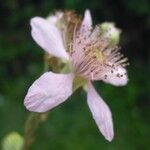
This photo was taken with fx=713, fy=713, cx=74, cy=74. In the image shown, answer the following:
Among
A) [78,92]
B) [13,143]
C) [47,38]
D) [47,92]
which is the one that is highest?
[47,38]

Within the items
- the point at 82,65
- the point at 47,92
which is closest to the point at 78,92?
the point at 82,65

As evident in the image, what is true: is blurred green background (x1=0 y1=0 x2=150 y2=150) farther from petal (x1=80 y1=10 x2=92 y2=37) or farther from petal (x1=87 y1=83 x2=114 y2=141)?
petal (x1=87 y1=83 x2=114 y2=141)

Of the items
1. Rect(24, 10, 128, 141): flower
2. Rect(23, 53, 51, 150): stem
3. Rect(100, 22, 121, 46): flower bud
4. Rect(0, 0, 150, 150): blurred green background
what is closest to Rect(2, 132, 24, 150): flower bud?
Rect(23, 53, 51, 150): stem

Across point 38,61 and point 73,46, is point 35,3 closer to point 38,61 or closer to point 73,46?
point 38,61

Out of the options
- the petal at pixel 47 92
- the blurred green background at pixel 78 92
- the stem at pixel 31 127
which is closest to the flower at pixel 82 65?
the petal at pixel 47 92

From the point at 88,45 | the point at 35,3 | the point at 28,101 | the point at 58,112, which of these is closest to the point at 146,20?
the point at 35,3

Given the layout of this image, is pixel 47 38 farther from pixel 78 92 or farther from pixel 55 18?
pixel 78 92
